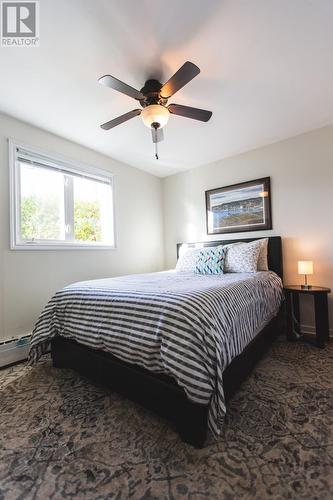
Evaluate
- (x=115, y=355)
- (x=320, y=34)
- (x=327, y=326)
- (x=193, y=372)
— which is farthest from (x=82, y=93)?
(x=327, y=326)

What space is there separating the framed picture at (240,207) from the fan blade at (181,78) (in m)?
1.95

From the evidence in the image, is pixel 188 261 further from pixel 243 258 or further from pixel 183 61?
pixel 183 61

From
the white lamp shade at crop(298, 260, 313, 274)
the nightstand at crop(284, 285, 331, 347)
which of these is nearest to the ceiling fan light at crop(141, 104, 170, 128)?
the white lamp shade at crop(298, 260, 313, 274)

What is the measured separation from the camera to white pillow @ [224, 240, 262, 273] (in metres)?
2.76

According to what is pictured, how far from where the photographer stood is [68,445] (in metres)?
1.25

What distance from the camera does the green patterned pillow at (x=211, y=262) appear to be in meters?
2.77

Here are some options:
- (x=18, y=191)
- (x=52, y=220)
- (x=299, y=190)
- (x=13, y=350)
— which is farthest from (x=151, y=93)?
(x=13, y=350)

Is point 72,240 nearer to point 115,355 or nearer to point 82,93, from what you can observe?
point 82,93

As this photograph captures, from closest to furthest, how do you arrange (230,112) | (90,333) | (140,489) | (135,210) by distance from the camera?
1. (140,489)
2. (90,333)
3. (230,112)
4. (135,210)

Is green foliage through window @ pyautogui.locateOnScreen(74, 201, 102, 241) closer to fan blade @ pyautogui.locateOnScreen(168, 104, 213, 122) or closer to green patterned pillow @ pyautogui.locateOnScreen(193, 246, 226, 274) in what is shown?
green patterned pillow @ pyautogui.locateOnScreen(193, 246, 226, 274)

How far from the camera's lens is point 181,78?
1.56 metres

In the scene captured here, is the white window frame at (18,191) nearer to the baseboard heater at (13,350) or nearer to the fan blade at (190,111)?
the baseboard heater at (13,350)

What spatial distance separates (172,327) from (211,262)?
1637 mm

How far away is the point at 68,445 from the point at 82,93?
2.60m
